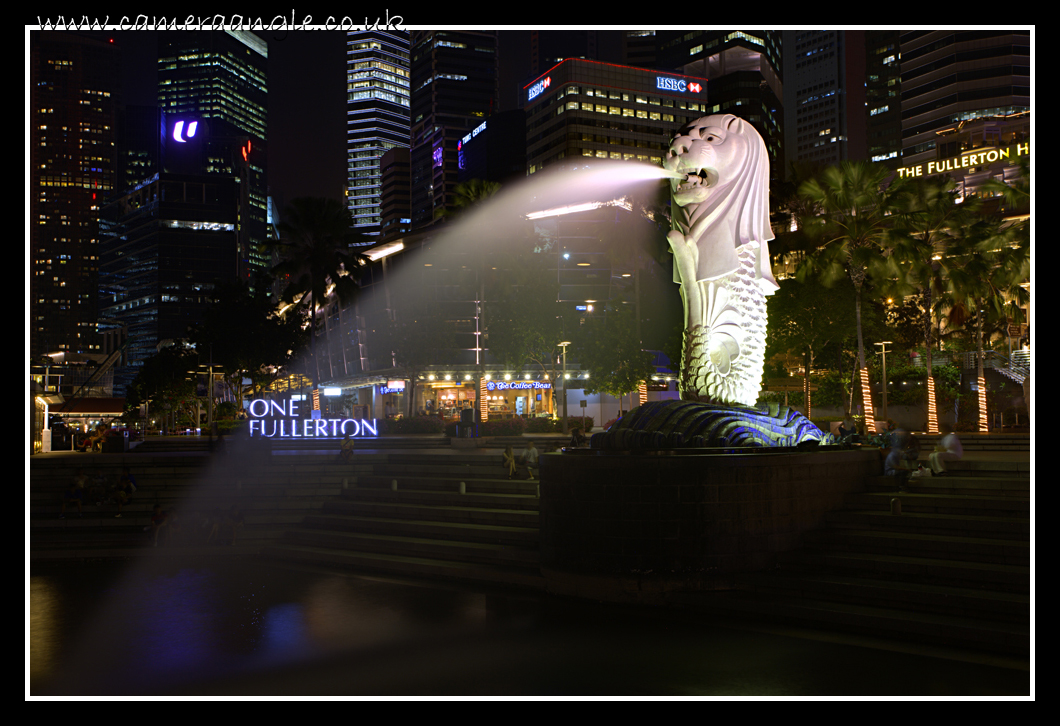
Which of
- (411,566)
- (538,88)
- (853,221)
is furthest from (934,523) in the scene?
(538,88)

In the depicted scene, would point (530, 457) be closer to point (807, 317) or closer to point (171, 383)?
point (807, 317)

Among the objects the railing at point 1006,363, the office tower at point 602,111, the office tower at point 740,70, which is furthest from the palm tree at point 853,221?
the office tower at point 740,70

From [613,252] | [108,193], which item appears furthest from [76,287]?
[613,252]

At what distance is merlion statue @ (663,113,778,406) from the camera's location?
1559cm

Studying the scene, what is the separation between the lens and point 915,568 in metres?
11.2

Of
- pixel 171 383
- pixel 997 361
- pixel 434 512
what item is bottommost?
pixel 434 512

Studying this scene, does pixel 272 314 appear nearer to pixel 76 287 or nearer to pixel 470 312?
pixel 470 312

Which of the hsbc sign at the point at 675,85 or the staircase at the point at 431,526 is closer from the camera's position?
the staircase at the point at 431,526

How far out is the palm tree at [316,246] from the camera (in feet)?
151

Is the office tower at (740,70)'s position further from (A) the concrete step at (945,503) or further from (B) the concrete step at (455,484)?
(A) the concrete step at (945,503)

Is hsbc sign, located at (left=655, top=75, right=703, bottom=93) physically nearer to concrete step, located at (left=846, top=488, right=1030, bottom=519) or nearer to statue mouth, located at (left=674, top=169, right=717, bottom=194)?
statue mouth, located at (left=674, top=169, right=717, bottom=194)

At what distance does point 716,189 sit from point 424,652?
10.2 m

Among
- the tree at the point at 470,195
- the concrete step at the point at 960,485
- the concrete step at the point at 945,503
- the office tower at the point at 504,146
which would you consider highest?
the office tower at the point at 504,146

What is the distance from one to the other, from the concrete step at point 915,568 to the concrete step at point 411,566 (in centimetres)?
412
